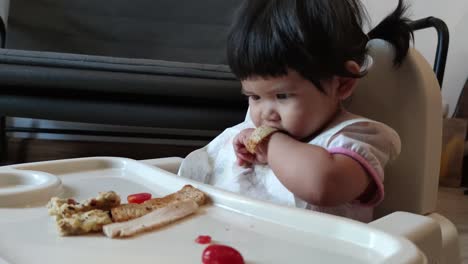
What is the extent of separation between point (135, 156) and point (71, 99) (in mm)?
849

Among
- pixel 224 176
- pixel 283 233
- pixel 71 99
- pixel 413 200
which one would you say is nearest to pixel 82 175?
pixel 224 176

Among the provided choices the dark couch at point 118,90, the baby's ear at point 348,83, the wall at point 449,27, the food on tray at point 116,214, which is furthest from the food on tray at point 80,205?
the wall at point 449,27

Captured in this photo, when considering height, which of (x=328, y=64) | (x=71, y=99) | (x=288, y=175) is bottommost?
(x=71, y=99)

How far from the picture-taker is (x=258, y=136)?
611mm

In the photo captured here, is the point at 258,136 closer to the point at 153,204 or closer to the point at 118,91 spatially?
the point at 153,204

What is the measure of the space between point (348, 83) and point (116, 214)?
0.34 m

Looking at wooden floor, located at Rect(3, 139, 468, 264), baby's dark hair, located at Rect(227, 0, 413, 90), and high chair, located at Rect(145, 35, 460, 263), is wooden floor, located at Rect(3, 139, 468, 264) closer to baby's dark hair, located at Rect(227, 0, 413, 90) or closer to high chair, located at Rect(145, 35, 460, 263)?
high chair, located at Rect(145, 35, 460, 263)

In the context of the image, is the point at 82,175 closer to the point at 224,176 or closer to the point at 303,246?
the point at 224,176

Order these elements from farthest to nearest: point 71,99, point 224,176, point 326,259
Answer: point 71,99 < point 224,176 < point 326,259

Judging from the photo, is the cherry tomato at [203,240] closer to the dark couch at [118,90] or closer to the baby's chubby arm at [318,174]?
the baby's chubby arm at [318,174]

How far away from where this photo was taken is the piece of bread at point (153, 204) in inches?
18.1

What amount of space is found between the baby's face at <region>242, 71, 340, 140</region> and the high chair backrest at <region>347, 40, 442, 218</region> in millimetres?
88

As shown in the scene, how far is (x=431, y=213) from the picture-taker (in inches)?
25.8

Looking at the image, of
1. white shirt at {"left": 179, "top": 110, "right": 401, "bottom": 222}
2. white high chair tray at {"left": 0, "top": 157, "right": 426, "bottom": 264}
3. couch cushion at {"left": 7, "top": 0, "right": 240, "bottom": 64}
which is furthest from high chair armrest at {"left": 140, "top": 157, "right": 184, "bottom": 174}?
couch cushion at {"left": 7, "top": 0, "right": 240, "bottom": 64}
